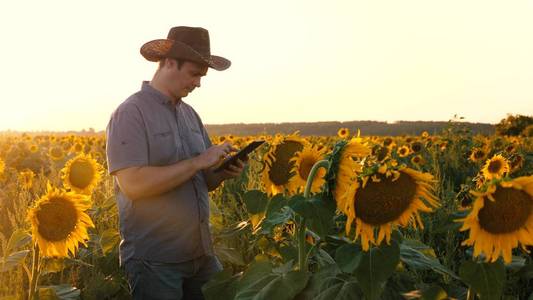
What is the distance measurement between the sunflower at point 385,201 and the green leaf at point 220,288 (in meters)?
1.01

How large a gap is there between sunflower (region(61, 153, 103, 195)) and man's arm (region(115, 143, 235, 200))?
1854 mm

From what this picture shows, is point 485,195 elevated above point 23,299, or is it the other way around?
point 485,195

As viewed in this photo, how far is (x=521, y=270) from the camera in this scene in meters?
2.65

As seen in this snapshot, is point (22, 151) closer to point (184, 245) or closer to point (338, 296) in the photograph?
point (184, 245)

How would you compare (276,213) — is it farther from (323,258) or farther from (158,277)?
(158,277)

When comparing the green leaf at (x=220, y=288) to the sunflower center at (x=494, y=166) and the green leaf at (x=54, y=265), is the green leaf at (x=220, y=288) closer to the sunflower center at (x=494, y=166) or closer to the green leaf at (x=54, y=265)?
→ the green leaf at (x=54, y=265)

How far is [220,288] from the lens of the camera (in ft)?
9.97

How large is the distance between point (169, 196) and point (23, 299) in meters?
0.98

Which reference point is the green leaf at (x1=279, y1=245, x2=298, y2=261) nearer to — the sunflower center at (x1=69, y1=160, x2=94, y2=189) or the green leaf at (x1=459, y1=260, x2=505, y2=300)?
the green leaf at (x1=459, y1=260, x2=505, y2=300)

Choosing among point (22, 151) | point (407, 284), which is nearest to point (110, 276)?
point (407, 284)

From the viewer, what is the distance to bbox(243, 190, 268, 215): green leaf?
290cm

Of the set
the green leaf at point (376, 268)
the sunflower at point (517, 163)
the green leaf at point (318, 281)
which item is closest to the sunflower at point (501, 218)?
the green leaf at point (376, 268)

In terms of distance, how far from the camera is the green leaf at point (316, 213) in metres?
2.25

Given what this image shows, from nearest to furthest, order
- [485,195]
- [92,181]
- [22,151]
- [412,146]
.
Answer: [485,195] → [92,181] → [22,151] → [412,146]
